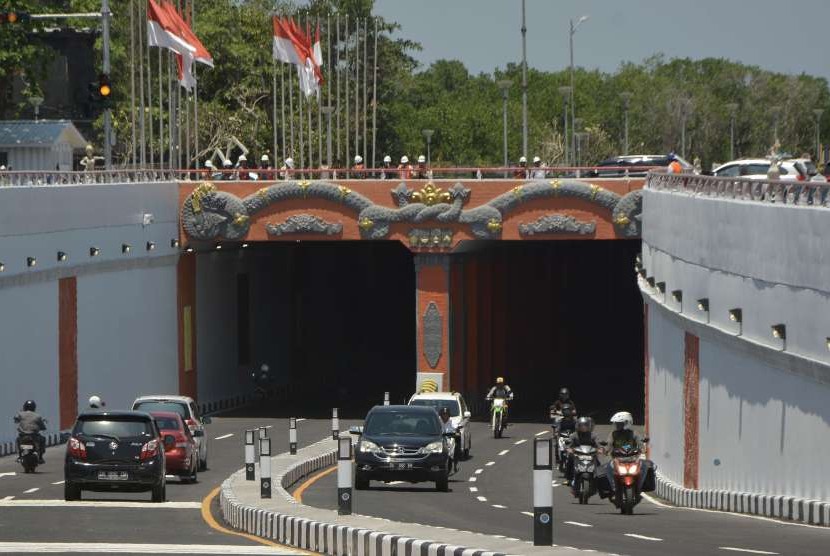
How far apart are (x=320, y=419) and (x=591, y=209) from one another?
10.6 metres

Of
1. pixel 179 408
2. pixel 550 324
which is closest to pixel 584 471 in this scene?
pixel 179 408

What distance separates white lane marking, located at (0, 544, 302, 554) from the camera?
22000mm

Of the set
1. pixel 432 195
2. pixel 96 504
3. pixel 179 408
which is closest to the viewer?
pixel 96 504

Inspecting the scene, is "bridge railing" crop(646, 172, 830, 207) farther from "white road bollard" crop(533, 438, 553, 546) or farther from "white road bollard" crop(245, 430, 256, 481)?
"white road bollard" crop(533, 438, 553, 546)

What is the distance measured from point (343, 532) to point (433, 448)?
15.0 meters

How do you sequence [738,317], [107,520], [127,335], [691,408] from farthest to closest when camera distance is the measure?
[127,335], [691,408], [738,317], [107,520]

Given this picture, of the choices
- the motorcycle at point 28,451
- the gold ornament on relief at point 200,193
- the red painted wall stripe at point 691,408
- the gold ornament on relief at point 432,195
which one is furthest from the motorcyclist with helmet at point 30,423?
the gold ornament on relief at point 432,195

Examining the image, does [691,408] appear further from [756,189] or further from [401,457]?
[756,189]

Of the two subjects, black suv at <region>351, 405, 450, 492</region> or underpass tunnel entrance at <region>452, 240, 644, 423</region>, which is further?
underpass tunnel entrance at <region>452, 240, 644, 423</region>

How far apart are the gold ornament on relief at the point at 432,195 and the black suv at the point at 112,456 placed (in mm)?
31698

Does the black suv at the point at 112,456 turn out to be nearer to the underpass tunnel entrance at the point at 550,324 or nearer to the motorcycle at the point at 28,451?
the motorcycle at the point at 28,451

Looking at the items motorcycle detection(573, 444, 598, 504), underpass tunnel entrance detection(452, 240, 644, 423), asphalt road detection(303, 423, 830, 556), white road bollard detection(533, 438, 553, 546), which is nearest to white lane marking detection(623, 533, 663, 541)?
asphalt road detection(303, 423, 830, 556)

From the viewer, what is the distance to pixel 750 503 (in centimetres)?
3153

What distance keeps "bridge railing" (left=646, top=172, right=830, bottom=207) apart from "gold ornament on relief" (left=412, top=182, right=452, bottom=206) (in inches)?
614
